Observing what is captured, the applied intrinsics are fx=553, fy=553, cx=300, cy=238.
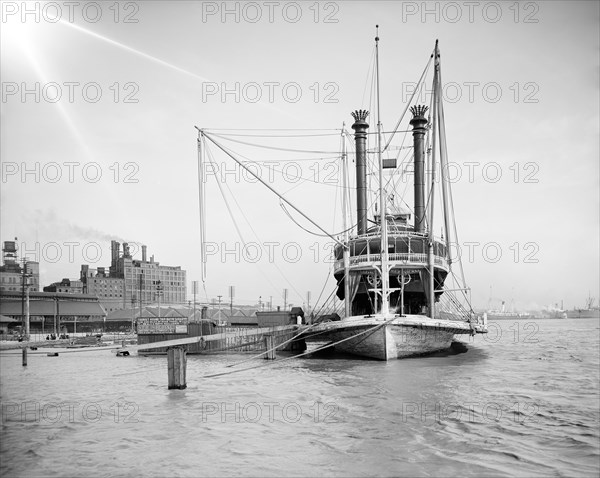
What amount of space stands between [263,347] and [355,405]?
92.2 feet

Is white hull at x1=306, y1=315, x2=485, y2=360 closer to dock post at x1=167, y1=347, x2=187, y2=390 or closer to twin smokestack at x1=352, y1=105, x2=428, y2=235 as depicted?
dock post at x1=167, y1=347, x2=187, y2=390

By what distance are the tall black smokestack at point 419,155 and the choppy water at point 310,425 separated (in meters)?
20.7

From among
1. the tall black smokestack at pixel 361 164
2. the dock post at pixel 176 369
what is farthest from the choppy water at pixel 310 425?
the tall black smokestack at pixel 361 164

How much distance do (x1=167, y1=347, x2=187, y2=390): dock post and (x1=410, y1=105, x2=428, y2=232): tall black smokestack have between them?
28309 mm

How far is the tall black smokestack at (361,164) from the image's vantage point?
46156 millimetres

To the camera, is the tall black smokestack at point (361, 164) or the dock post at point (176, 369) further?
the tall black smokestack at point (361, 164)

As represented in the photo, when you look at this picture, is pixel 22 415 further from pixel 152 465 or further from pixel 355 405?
pixel 355 405

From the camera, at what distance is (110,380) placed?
93.5 ft

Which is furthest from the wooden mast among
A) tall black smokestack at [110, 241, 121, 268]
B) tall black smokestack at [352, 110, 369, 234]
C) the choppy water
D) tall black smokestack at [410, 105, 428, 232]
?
tall black smokestack at [110, 241, 121, 268]

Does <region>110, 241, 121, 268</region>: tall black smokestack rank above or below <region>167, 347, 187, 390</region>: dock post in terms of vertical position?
above

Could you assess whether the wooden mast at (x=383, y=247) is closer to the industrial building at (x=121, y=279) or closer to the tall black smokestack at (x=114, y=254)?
the industrial building at (x=121, y=279)

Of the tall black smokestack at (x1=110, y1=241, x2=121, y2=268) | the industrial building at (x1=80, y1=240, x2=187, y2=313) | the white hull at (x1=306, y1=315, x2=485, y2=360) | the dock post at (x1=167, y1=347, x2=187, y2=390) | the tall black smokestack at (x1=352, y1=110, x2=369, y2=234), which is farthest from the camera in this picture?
the tall black smokestack at (x1=110, y1=241, x2=121, y2=268)

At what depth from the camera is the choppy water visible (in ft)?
39.4

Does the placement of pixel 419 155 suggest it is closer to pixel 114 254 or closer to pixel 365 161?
pixel 365 161
